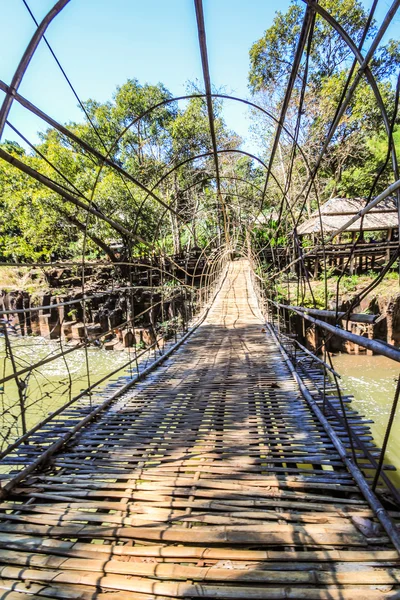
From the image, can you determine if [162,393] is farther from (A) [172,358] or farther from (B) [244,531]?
(B) [244,531]

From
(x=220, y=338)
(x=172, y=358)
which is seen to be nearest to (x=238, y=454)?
(x=172, y=358)

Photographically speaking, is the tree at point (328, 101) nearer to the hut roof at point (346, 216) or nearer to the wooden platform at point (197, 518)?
the hut roof at point (346, 216)

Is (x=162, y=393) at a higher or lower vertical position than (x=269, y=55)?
lower

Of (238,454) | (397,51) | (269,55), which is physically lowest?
(238,454)

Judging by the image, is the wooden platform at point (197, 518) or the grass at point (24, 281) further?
the grass at point (24, 281)

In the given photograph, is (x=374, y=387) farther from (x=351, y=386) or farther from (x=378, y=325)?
(x=378, y=325)

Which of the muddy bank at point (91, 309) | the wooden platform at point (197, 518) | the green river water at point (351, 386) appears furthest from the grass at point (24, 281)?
the wooden platform at point (197, 518)

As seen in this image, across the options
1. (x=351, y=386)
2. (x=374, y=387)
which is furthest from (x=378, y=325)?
(x=351, y=386)

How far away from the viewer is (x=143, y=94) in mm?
13523

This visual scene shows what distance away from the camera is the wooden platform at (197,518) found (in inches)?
30.6

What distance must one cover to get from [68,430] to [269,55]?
16130 mm

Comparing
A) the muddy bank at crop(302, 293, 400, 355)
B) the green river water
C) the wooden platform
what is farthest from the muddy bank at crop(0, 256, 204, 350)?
the wooden platform

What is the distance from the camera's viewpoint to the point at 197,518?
987 mm

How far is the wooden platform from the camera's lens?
0.78 metres
